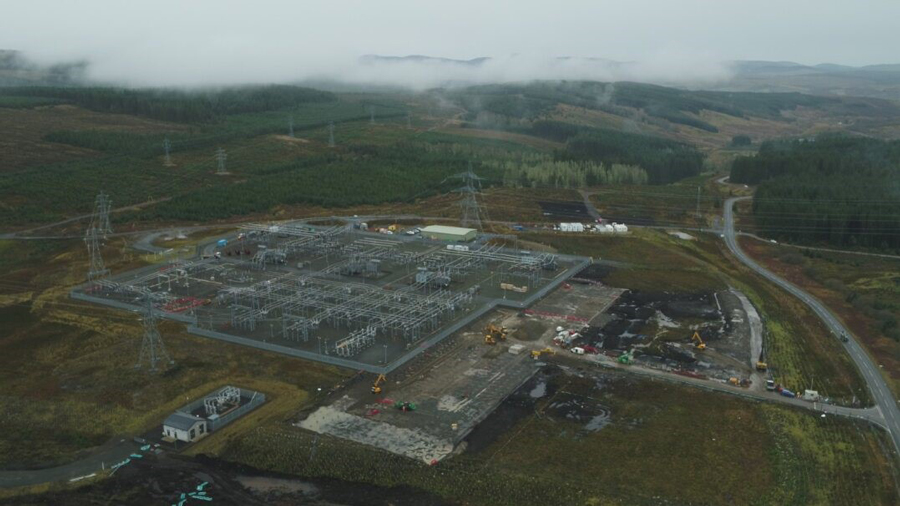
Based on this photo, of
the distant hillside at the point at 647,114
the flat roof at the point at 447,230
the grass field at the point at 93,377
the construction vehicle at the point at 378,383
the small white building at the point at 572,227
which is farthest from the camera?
the distant hillside at the point at 647,114

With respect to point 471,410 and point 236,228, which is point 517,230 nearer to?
point 236,228

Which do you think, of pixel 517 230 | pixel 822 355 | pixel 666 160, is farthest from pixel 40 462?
pixel 666 160

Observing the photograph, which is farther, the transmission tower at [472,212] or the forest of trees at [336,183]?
the forest of trees at [336,183]

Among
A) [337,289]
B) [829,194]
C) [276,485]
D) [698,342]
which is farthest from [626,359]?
[829,194]

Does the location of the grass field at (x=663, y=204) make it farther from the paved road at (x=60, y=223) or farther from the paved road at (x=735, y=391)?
the paved road at (x=60, y=223)

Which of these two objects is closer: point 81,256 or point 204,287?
point 204,287

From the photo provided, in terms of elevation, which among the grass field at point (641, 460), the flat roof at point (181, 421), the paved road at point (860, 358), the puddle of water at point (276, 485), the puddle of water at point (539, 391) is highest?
the flat roof at point (181, 421)

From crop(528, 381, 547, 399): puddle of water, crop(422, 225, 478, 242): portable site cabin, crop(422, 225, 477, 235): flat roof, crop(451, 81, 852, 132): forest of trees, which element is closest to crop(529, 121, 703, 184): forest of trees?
crop(451, 81, 852, 132): forest of trees

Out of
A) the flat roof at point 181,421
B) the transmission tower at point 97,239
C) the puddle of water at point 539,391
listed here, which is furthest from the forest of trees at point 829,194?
the transmission tower at point 97,239
